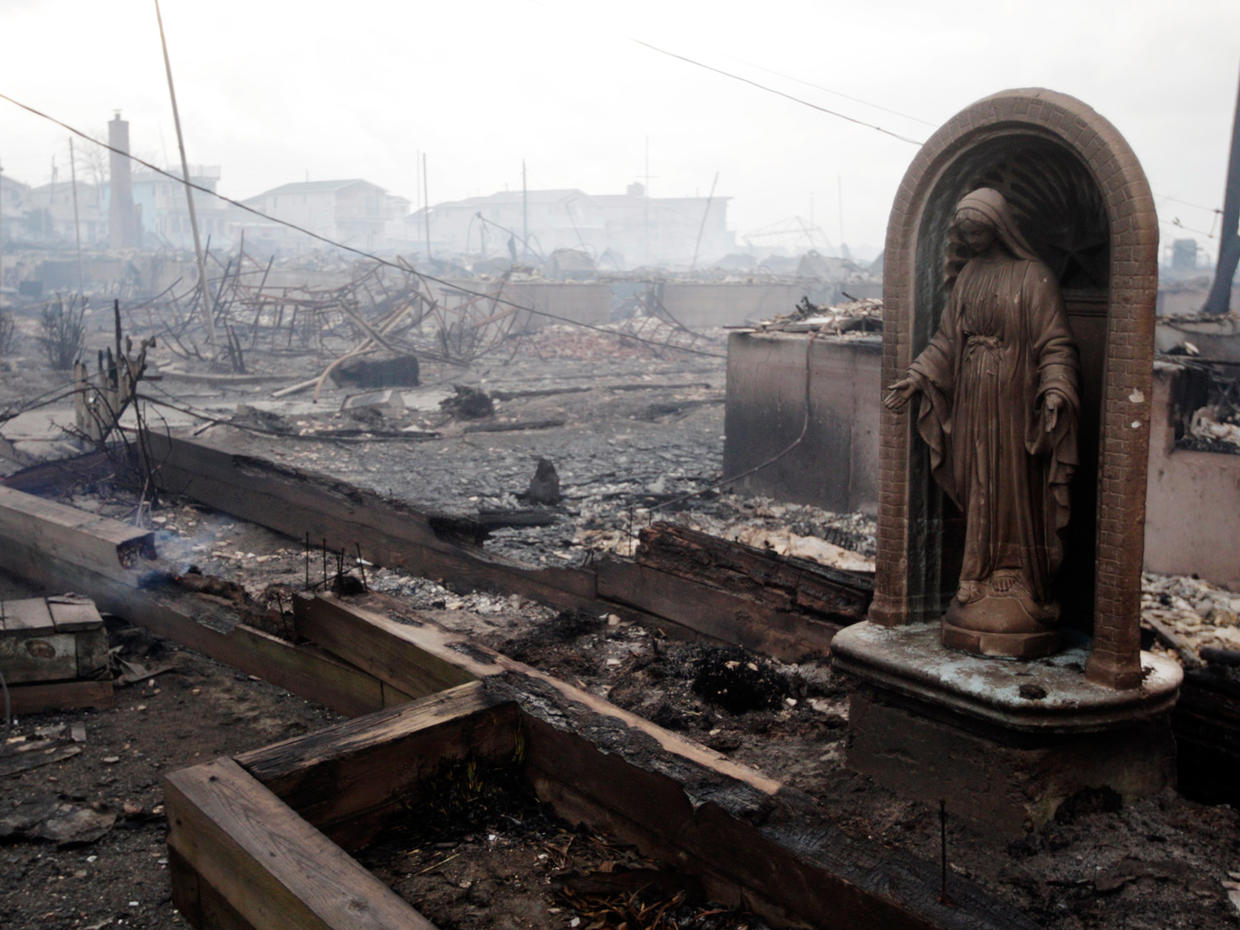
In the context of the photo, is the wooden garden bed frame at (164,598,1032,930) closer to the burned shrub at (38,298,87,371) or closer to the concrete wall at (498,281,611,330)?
the burned shrub at (38,298,87,371)

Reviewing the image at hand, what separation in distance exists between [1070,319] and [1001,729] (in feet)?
4.97

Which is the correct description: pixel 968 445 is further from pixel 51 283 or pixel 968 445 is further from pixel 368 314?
pixel 51 283

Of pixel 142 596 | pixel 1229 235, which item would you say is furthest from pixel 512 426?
pixel 1229 235

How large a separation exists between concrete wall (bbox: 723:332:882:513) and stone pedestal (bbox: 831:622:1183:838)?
5.21m

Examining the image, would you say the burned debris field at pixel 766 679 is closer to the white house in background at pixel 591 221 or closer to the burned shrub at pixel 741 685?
the burned shrub at pixel 741 685

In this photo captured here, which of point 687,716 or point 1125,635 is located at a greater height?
point 1125,635

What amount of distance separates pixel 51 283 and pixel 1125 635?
45.3 meters

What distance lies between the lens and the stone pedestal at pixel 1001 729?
3.28 metres

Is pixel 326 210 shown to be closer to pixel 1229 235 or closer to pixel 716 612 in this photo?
pixel 1229 235

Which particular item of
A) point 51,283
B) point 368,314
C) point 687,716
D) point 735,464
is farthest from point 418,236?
point 687,716

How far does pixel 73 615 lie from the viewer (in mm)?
4879

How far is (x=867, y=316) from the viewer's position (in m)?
9.53

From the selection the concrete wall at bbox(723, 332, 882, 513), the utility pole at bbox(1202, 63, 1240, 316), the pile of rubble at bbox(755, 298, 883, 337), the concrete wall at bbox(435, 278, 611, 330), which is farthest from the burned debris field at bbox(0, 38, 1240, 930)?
the concrete wall at bbox(435, 278, 611, 330)

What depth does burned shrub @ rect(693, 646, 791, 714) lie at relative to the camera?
4.43m
